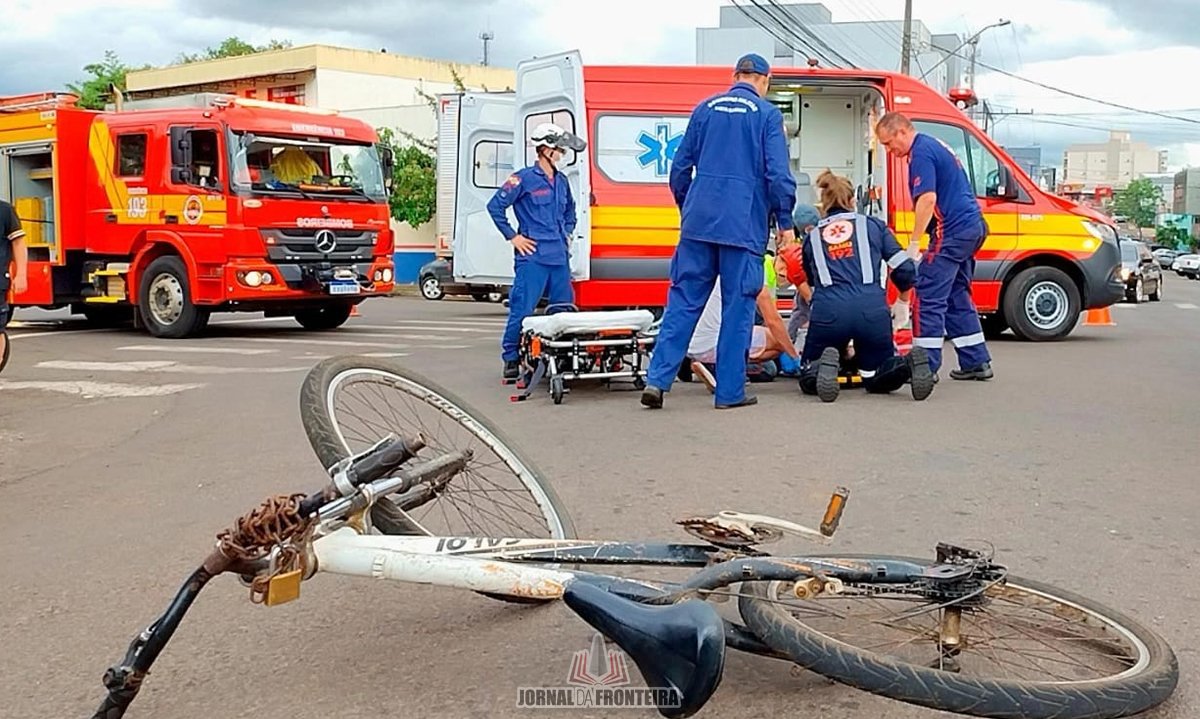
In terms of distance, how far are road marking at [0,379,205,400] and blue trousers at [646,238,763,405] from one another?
13.2ft

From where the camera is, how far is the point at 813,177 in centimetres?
1417

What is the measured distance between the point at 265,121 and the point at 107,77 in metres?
43.7

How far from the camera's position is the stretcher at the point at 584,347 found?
26.3 feet

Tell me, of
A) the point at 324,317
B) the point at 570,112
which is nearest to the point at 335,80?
the point at 324,317

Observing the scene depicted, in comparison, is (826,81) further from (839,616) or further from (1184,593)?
(839,616)

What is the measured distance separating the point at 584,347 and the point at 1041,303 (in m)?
6.44

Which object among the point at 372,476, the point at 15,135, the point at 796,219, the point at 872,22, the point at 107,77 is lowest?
the point at 372,476

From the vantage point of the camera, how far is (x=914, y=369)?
7.74 meters

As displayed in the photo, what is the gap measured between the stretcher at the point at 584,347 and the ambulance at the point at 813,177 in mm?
2675

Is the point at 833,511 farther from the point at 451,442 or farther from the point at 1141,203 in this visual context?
the point at 1141,203

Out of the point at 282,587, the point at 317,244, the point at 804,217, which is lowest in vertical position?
the point at 282,587

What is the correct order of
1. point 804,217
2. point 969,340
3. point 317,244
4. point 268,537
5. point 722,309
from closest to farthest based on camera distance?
point 268,537, point 722,309, point 969,340, point 804,217, point 317,244

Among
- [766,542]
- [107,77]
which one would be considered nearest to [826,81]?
[766,542]

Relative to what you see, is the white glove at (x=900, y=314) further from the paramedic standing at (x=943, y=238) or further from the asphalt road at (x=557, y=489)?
the asphalt road at (x=557, y=489)
